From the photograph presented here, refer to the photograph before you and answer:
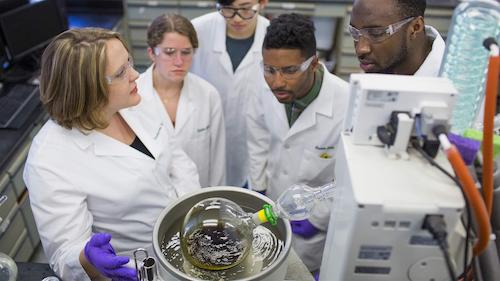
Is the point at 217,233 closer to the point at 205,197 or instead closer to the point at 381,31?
the point at 205,197

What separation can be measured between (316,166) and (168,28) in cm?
87

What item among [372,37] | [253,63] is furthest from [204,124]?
[372,37]

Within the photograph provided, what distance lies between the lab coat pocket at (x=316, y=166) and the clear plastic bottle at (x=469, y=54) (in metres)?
0.76

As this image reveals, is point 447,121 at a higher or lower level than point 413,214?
higher

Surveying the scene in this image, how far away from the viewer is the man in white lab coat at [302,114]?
140 cm

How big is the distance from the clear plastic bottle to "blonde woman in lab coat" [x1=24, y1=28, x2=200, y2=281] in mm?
876

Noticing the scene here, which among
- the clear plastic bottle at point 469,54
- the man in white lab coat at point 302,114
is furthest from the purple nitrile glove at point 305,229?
the clear plastic bottle at point 469,54

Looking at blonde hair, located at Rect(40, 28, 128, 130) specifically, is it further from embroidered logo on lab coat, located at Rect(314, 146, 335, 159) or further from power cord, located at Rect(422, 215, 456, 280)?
power cord, located at Rect(422, 215, 456, 280)

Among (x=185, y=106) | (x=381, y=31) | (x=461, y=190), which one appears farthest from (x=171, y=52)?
(x=461, y=190)

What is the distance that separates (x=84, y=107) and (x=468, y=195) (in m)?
1.04

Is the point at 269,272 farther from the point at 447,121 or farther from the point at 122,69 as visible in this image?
the point at 122,69

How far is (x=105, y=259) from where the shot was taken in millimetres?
1035

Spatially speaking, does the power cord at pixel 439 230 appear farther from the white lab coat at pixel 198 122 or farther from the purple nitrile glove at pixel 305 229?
the white lab coat at pixel 198 122

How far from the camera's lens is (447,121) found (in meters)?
0.69
